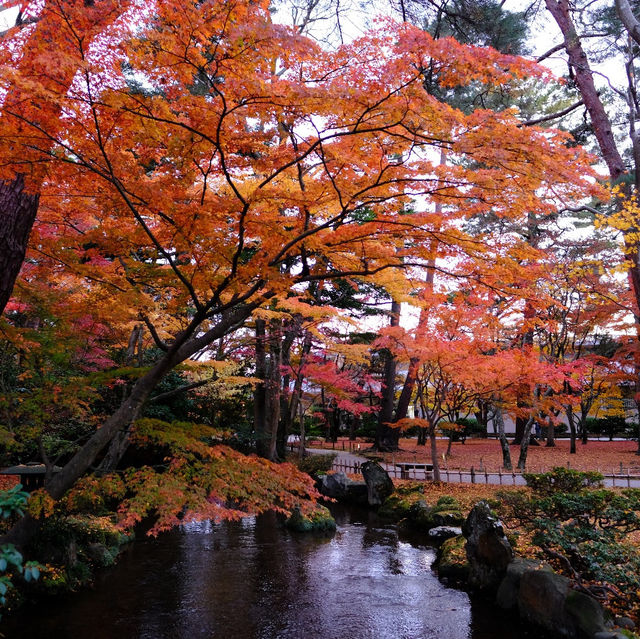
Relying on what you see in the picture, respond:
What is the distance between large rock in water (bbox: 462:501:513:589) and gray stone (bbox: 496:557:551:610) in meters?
0.28

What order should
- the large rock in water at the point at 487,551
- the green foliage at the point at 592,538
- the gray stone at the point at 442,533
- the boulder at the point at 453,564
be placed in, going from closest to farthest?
the green foliage at the point at 592,538
the large rock in water at the point at 487,551
the boulder at the point at 453,564
the gray stone at the point at 442,533

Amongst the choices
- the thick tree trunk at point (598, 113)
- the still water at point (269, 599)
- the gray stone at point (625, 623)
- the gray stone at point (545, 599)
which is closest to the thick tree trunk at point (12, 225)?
the still water at point (269, 599)

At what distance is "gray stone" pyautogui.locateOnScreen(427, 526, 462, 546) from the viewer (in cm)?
1072

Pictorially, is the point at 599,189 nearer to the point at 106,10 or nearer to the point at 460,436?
the point at 106,10

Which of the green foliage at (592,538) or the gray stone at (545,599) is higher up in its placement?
the green foliage at (592,538)

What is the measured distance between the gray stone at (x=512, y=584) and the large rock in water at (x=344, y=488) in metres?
7.71

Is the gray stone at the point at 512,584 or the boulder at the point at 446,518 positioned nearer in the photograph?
the gray stone at the point at 512,584

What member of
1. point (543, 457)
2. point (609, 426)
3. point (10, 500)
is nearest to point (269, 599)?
point (10, 500)

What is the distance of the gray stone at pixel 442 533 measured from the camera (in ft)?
35.2

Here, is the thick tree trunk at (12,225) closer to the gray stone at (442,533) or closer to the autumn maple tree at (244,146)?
the autumn maple tree at (244,146)

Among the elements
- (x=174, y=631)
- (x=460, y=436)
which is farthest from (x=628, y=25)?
(x=460, y=436)

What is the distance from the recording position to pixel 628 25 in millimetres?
7836

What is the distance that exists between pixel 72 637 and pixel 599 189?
350 inches

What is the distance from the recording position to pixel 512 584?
719cm
